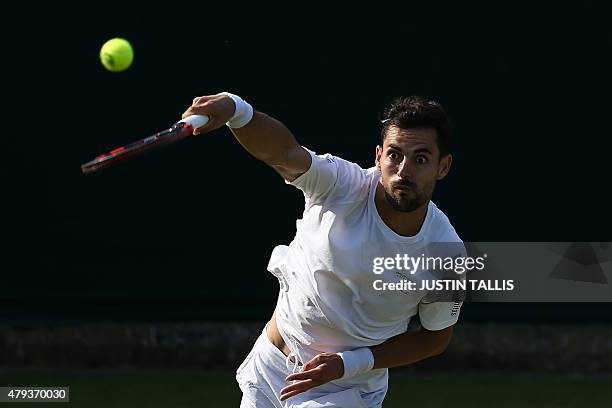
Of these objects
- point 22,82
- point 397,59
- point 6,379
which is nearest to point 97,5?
point 22,82

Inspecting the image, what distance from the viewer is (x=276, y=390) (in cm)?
415

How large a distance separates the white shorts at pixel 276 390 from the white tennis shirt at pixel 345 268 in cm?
6

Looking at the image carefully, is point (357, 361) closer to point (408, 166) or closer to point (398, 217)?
point (398, 217)

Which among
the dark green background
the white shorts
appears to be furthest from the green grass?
the white shorts

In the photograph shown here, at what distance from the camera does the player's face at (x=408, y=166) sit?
151 inches

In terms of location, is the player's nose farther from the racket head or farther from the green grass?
the green grass

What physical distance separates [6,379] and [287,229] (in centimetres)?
172

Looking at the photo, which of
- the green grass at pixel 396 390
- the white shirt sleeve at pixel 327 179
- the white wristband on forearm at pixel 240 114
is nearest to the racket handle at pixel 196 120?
the white wristband on forearm at pixel 240 114

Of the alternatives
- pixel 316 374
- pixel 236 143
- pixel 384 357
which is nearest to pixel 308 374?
pixel 316 374

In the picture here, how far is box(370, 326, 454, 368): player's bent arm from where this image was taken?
4.04 metres

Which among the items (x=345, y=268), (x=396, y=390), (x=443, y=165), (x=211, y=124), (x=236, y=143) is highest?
(x=236, y=143)

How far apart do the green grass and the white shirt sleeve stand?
238 centimetres

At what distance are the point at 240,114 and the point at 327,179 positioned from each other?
1.45 feet

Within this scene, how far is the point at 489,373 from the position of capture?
6.55 meters
